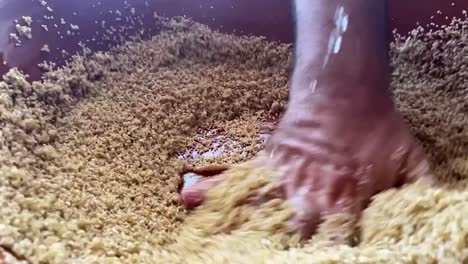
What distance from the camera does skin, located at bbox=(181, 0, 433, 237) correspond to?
739 mm

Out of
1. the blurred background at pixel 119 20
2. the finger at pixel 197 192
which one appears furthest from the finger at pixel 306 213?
the blurred background at pixel 119 20

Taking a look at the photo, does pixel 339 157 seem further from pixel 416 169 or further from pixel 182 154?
pixel 182 154

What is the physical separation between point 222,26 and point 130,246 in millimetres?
443

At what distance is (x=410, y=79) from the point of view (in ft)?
3.38

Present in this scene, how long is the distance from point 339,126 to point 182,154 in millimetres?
244

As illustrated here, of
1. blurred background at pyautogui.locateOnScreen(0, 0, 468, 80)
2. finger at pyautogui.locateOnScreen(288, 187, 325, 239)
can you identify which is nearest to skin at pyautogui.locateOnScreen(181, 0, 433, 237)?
finger at pyautogui.locateOnScreen(288, 187, 325, 239)

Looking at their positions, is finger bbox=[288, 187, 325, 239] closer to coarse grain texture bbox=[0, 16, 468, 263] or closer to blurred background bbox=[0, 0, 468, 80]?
coarse grain texture bbox=[0, 16, 468, 263]

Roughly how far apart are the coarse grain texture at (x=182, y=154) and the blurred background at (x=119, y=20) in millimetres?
19

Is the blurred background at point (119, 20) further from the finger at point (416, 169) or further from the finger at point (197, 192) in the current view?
the finger at point (416, 169)

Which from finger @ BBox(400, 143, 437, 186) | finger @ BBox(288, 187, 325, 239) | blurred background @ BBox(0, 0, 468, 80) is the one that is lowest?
finger @ BBox(288, 187, 325, 239)

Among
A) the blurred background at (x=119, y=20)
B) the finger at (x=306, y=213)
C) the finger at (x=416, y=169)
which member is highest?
the blurred background at (x=119, y=20)

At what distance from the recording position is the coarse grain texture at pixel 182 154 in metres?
0.67

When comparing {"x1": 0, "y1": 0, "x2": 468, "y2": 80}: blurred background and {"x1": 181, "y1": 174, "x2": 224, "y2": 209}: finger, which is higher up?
{"x1": 0, "y1": 0, "x2": 468, "y2": 80}: blurred background

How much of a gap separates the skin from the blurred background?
0.26 m
